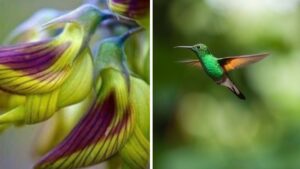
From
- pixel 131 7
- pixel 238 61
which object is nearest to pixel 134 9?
pixel 131 7

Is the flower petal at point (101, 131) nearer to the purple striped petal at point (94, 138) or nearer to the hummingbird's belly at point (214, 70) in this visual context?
the purple striped petal at point (94, 138)

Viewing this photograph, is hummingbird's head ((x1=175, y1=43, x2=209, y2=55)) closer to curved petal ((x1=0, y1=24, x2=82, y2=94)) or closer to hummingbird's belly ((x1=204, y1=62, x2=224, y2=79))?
hummingbird's belly ((x1=204, y1=62, x2=224, y2=79))

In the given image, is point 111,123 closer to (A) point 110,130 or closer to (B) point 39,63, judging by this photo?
(A) point 110,130

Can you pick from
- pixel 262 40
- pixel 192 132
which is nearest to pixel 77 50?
pixel 192 132

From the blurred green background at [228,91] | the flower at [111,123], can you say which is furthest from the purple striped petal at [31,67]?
the blurred green background at [228,91]

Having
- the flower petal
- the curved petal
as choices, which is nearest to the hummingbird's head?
the flower petal
